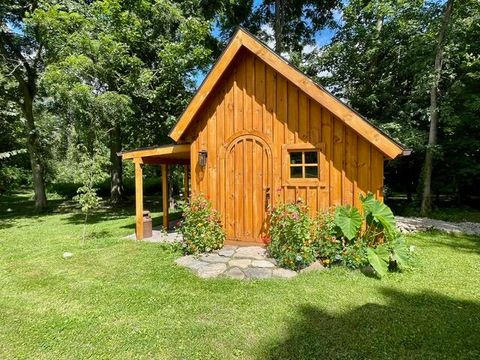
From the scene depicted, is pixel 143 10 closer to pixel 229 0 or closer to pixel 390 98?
pixel 229 0

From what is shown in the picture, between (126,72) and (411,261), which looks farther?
(126,72)

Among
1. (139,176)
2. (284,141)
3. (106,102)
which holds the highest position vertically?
(106,102)

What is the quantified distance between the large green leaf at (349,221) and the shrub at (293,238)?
0.56 m

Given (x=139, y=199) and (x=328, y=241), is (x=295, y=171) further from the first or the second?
(x=139, y=199)

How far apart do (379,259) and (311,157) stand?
2.56 m

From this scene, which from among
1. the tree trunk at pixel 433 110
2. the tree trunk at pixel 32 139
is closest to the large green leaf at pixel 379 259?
the tree trunk at pixel 433 110

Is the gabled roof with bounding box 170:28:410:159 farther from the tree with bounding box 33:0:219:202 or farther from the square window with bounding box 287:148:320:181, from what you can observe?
the tree with bounding box 33:0:219:202

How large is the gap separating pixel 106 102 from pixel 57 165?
21447 millimetres

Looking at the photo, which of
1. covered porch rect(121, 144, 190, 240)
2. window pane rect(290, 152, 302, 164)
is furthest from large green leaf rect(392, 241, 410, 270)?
covered porch rect(121, 144, 190, 240)

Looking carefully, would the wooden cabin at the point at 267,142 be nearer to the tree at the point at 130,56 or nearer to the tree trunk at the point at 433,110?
the tree at the point at 130,56

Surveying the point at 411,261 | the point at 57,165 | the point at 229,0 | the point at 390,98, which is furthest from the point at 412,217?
the point at 57,165

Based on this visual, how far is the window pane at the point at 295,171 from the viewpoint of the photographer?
6.84m

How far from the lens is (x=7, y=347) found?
3529mm

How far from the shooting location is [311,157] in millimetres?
6906
